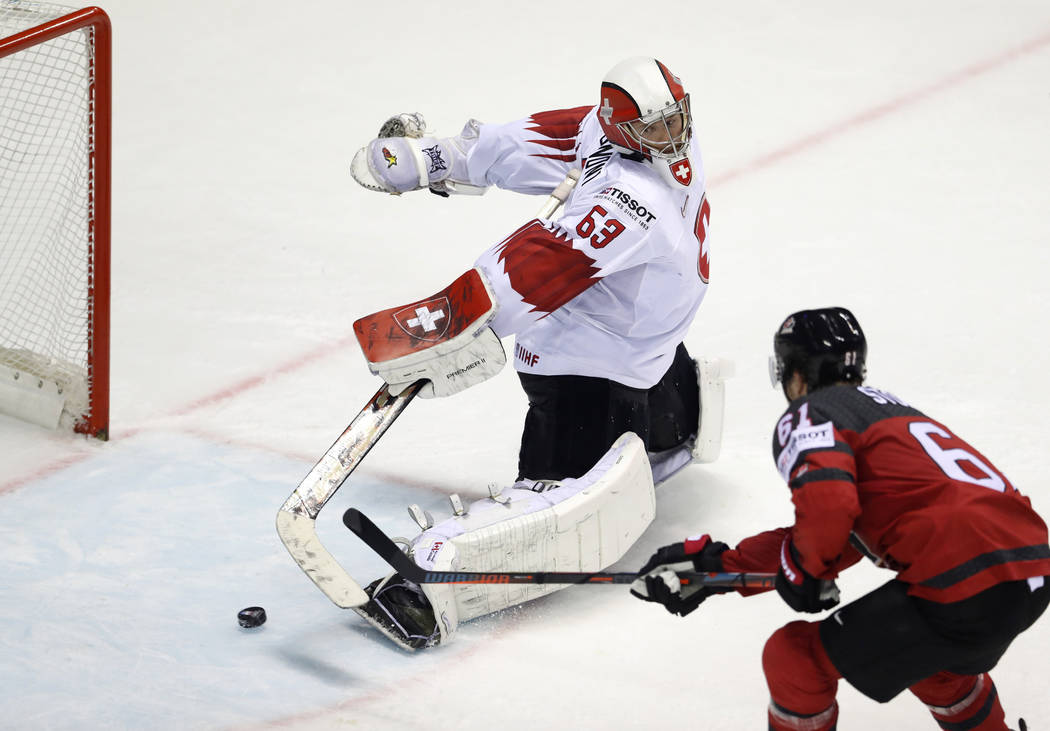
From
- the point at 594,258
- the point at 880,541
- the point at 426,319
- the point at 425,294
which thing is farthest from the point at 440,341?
the point at 425,294

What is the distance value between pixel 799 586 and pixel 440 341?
101cm

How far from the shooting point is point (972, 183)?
17.0 ft

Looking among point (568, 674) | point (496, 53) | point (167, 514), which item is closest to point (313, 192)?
point (496, 53)

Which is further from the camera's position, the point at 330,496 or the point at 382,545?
the point at 330,496

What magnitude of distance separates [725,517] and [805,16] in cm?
381

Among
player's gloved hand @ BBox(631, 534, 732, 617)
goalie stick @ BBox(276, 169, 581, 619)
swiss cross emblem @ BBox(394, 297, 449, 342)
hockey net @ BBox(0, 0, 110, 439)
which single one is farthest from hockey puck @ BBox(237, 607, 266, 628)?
hockey net @ BBox(0, 0, 110, 439)

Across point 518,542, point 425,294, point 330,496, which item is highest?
point 330,496

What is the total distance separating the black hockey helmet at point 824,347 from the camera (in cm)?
225

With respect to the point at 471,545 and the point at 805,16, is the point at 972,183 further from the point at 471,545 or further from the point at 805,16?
the point at 471,545

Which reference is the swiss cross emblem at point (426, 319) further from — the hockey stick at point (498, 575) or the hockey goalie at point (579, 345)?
the hockey stick at point (498, 575)

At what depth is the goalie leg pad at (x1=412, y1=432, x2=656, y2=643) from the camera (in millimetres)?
2918

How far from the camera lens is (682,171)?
2.98 meters

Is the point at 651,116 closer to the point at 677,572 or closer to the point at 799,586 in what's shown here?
the point at 677,572

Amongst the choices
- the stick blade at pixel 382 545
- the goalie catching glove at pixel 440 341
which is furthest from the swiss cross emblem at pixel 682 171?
the stick blade at pixel 382 545
